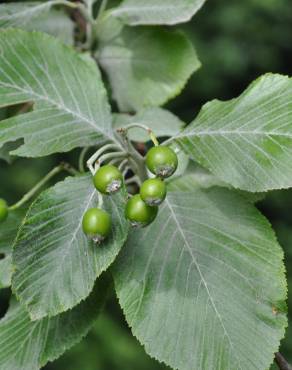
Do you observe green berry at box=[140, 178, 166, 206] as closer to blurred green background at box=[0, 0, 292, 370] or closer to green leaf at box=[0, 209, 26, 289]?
green leaf at box=[0, 209, 26, 289]

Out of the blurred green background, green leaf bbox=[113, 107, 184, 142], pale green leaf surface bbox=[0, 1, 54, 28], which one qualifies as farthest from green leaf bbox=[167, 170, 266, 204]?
the blurred green background

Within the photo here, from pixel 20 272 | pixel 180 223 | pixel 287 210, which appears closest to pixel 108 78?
pixel 180 223

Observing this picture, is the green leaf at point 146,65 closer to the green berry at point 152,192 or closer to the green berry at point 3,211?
the green berry at point 3,211

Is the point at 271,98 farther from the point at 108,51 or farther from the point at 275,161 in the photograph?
the point at 108,51

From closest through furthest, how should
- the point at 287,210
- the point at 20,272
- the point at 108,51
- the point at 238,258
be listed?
1. the point at 20,272
2. the point at 238,258
3. the point at 108,51
4. the point at 287,210

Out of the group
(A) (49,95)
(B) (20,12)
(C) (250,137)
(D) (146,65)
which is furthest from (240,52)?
(C) (250,137)

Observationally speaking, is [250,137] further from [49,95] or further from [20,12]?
[20,12]
